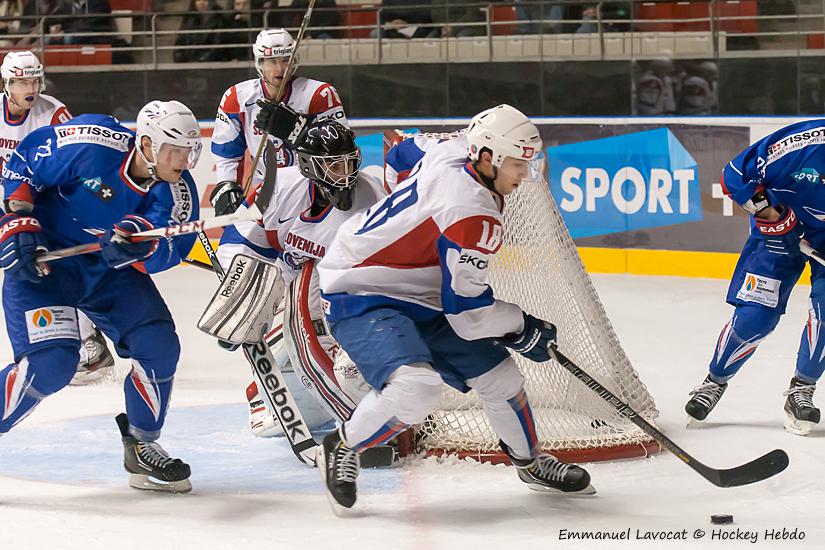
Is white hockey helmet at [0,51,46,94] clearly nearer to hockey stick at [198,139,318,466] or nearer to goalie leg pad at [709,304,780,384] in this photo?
hockey stick at [198,139,318,466]

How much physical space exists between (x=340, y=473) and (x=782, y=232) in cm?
183

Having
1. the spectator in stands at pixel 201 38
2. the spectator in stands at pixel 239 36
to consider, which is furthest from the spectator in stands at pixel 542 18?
the spectator in stands at pixel 201 38

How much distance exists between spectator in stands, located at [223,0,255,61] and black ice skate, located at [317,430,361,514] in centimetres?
619

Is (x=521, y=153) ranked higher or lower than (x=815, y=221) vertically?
higher

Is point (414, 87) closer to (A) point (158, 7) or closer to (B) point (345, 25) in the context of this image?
(B) point (345, 25)

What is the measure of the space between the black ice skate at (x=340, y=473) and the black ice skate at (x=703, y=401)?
150cm

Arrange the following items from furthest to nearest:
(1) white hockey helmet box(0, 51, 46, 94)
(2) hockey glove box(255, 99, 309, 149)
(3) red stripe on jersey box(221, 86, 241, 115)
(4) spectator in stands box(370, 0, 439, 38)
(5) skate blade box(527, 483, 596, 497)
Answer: (4) spectator in stands box(370, 0, 439, 38) → (1) white hockey helmet box(0, 51, 46, 94) → (3) red stripe on jersey box(221, 86, 241, 115) → (2) hockey glove box(255, 99, 309, 149) → (5) skate blade box(527, 483, 596, 497)

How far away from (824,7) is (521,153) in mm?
5188

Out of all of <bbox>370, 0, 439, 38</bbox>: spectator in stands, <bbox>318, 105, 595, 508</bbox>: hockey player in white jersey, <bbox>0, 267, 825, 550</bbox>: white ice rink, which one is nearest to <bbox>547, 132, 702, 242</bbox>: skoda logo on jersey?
<bbox>370, 0, 439, 38</bbox>: spectator in stands

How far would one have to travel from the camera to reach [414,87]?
28.3 ft

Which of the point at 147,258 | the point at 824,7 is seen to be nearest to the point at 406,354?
the point at 147,258

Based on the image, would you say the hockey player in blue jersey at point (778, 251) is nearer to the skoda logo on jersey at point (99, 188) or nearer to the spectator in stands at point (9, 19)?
the skoda logo on jersey at point (99, 188)

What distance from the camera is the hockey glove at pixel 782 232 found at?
438 cm

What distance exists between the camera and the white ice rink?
10.9 feet
